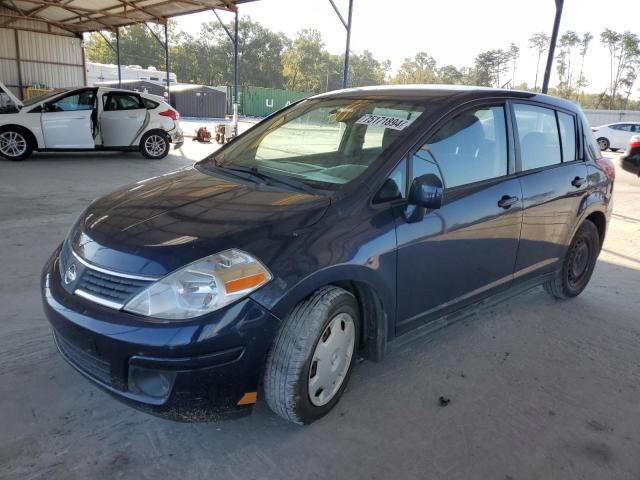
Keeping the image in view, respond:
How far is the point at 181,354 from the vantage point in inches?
76.5

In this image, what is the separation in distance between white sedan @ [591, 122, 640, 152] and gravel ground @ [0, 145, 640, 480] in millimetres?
22257

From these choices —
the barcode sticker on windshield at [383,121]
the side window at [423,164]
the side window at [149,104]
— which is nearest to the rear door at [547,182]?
the side window at [423,164]

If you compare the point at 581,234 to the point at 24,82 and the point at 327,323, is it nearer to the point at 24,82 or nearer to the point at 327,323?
the point at 327,323

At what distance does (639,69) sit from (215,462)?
79.2 m

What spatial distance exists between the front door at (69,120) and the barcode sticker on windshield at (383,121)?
30.1 ft

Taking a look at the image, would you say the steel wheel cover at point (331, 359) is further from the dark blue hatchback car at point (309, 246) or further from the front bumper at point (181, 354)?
the front bumper at point (181, 354)

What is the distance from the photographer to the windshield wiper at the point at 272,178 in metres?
2.64

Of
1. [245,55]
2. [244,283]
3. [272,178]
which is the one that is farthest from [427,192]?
[245,55]

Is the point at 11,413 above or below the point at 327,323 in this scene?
below

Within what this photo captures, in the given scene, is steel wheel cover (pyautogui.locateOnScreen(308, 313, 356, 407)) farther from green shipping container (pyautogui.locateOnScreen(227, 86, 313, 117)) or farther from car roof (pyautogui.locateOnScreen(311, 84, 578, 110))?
green shipping container (pyautogui.locateOnScreen(227, 86, 313, 117))

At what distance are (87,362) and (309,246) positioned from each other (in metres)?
1.08

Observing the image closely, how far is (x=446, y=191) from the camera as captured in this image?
9.21ft

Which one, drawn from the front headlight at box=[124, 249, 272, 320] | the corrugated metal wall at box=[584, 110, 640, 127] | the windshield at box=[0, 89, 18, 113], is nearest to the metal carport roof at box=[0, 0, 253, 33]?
the windshield at box=[0, 89, 18, 113]

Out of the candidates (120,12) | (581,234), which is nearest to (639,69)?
(120,12)
